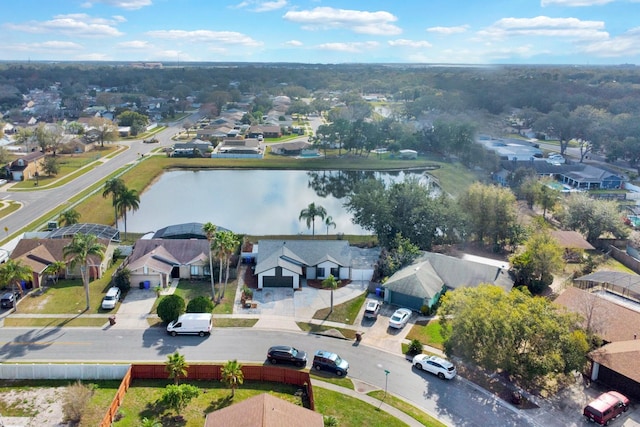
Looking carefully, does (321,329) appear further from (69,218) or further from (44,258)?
(69,218)

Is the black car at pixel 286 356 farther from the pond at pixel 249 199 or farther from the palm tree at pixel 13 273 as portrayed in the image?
the pond at pixel 249 199

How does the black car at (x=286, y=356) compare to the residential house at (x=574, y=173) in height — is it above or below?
below

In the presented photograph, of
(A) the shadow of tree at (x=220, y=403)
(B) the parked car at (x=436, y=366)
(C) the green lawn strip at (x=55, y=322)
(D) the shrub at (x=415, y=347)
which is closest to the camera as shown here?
(A) the shadow of tree at (x=220, y=403)

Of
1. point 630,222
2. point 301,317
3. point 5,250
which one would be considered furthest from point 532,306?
point 5,250

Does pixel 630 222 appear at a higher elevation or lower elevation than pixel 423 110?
lower

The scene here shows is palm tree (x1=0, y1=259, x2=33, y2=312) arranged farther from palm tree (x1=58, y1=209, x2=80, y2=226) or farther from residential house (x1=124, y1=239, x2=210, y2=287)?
palm tree (x1=58, y1=209, x2=80, y2=226)

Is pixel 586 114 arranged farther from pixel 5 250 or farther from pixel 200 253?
pixel 5 250

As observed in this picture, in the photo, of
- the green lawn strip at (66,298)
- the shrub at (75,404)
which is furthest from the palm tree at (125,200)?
the shrub at (75,404)
